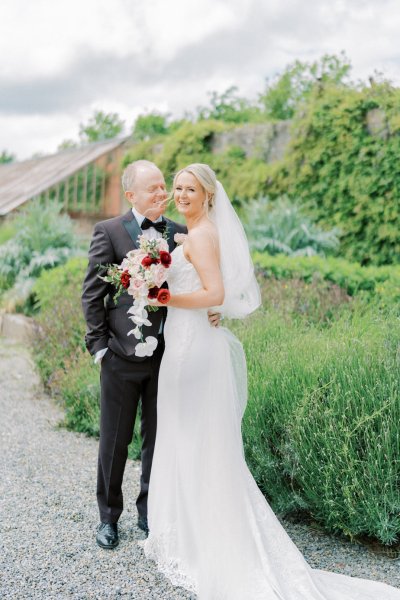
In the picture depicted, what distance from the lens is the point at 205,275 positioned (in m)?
3.24

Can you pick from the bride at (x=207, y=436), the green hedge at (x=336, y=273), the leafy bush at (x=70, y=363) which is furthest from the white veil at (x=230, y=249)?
the green hedge at (x=336, y=273)

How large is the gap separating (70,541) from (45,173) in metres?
20.0

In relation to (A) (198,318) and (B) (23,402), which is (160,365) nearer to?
(A) (198,318)

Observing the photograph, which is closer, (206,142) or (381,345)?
(381,345)

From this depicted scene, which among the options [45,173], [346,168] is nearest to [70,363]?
[346,168]

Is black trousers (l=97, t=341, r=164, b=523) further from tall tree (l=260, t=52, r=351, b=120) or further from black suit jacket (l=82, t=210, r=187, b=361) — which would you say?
tall tree (l=260, t=52, r=351, b=120)

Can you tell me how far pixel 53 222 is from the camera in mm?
13508

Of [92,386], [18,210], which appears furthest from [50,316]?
[18,210]

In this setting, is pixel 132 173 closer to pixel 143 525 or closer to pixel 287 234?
pixel 143 525

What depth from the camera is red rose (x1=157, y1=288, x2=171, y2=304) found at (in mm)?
3086

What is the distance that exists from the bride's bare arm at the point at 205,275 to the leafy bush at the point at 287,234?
737 centimetres

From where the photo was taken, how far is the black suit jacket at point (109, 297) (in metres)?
3.61

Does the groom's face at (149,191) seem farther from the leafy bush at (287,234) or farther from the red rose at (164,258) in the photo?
the leafy bush at (287,234)

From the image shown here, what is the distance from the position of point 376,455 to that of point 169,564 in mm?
1227
